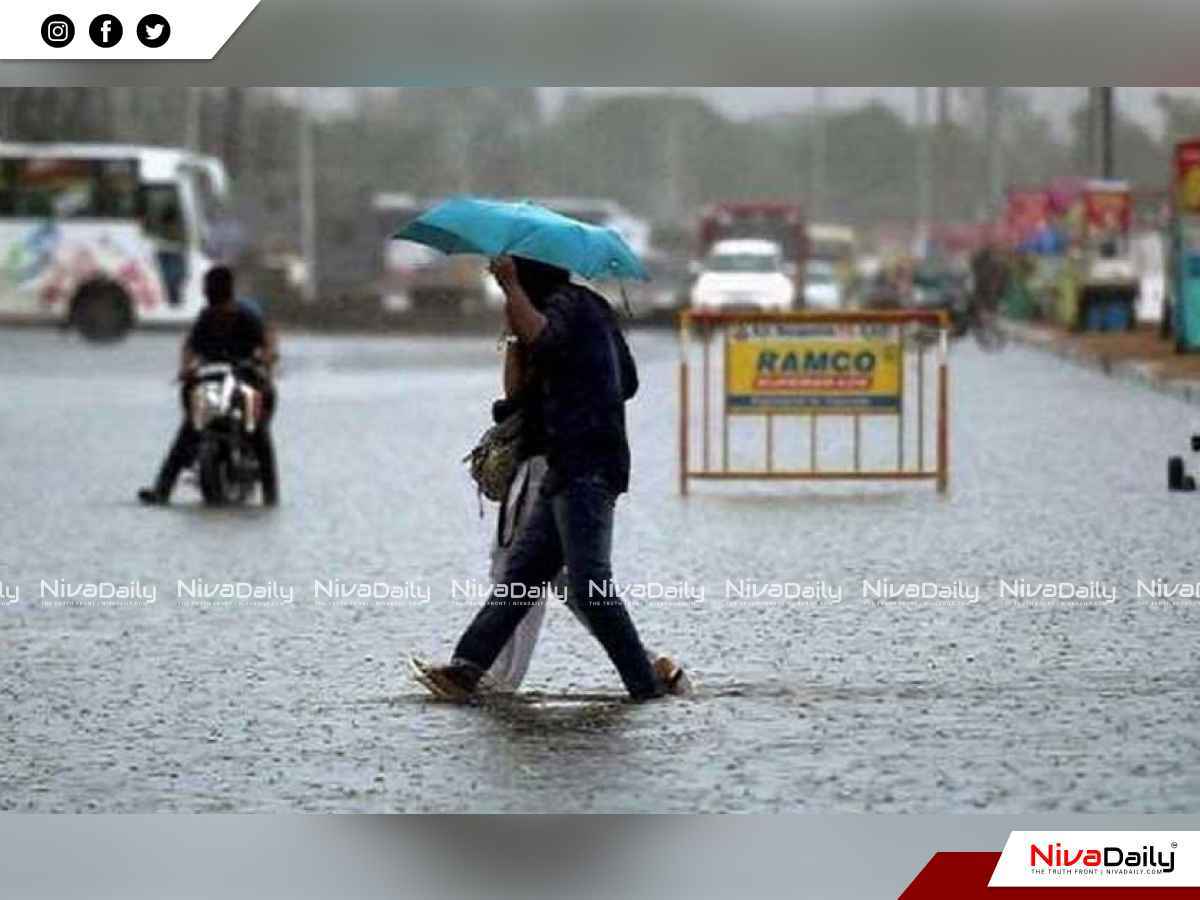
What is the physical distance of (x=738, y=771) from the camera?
855cm

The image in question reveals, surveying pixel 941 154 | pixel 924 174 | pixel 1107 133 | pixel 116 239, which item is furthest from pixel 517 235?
pixel 116 239

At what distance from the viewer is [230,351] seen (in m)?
17.0

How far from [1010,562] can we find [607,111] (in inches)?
111

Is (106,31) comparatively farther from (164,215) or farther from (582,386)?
(164,215)

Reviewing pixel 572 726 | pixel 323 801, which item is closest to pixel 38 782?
pixel 323 801

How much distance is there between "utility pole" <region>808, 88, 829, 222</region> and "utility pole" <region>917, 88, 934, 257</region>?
221mm

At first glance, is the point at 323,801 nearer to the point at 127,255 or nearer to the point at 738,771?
the point at 738,771

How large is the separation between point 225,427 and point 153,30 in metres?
9.77

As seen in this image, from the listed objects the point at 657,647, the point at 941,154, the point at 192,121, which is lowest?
the point at 657,647

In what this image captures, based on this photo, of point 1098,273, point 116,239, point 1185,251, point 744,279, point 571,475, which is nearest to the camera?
point 571,475

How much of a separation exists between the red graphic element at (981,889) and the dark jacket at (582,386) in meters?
2.36

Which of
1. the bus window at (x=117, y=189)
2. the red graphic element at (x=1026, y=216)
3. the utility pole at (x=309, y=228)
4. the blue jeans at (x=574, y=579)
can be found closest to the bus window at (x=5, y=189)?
the bus window at (x=117, y=189)

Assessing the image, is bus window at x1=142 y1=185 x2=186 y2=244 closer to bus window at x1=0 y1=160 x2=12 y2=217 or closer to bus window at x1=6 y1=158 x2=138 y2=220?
bus window at x1=6 y1=158 x2=138 y2=220

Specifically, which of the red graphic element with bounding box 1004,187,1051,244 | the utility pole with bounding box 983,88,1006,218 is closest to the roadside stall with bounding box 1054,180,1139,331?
the red graphic element with bounding box 1004,187,1051,244
